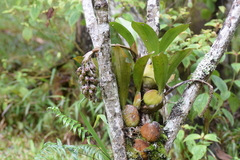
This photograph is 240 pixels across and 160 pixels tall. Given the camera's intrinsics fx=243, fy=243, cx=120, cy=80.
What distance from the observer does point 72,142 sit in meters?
2.32

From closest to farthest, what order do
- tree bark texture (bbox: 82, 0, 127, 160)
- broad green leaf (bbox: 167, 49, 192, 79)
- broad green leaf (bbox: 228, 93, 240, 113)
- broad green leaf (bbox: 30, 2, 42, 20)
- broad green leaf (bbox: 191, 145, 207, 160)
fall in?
1. tree bark texture (bbox: 82, 0, 127, 160)
2. broad green leaf (bbox: 167, 49, 192, 79)
3. broad green leaf (bbox: 191, 145, 207, 160)
4. broad green leaf (bbox: 228, 93, 240, 113)
5. broad green leaf (bbox: 30, 2, 42, 20)

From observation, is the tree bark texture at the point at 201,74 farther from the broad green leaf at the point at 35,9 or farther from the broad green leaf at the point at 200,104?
the broad green leaf at the point at 35,9

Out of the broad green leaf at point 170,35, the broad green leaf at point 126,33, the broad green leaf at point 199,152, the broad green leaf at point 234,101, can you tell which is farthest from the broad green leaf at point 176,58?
the broad green leaf at point 234,101

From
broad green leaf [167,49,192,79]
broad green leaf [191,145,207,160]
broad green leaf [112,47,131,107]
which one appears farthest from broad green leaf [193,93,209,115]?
broad green leaf [112,47,131,107]

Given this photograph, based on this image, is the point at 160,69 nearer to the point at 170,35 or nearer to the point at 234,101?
the point at 170,35

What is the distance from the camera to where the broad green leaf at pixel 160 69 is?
95 cm

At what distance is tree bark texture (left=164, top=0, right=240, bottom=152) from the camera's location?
1079mm

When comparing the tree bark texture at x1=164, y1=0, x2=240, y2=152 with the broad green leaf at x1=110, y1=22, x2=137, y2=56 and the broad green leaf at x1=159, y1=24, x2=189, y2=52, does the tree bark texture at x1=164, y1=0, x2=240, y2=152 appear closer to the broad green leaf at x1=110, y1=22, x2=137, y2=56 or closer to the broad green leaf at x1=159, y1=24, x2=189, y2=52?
the broad green leaf at x1=159, y1=24, x2=189, y2=52

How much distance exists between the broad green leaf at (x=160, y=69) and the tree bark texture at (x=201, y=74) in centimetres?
15

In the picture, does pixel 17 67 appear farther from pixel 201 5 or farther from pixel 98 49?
pixel 98 49

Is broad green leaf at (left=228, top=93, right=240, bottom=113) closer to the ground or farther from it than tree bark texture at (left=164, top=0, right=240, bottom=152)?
closer to the ground

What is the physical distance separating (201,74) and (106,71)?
459 mm

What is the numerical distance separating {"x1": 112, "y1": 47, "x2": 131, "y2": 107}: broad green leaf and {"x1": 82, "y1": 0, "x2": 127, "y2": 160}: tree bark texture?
0.05 m

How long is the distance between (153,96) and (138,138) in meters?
0.19
